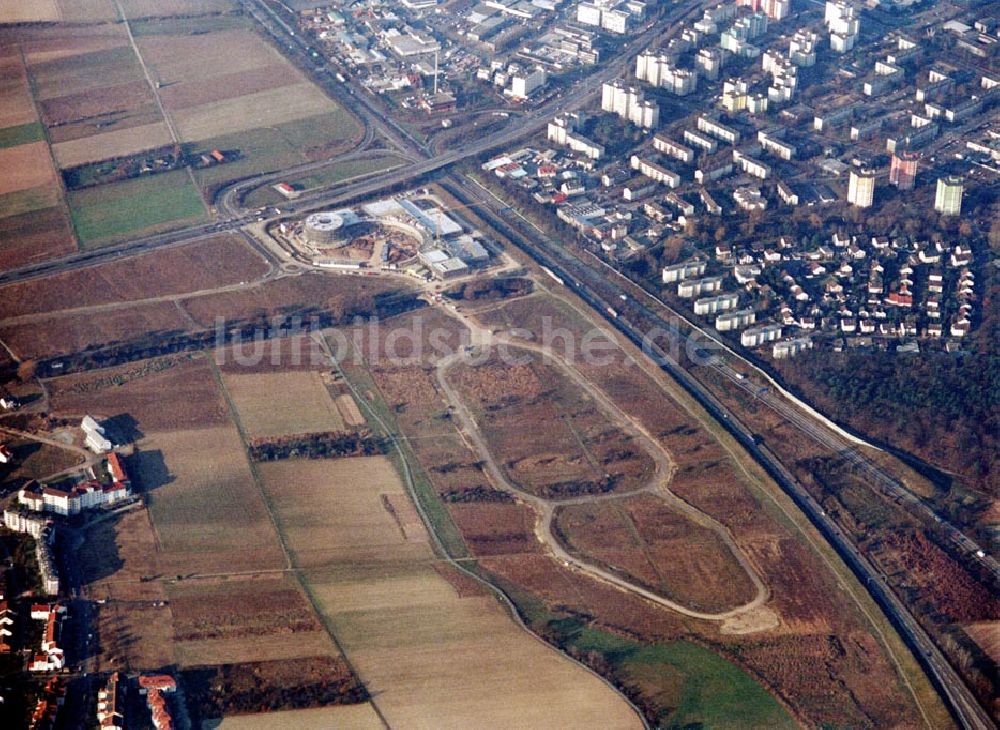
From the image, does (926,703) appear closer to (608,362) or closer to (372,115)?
(608,362)

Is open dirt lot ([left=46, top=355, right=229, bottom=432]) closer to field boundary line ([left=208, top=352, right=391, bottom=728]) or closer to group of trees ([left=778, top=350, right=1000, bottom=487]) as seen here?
field boundary line ([left=208, top=352, right=391, bottom=728])

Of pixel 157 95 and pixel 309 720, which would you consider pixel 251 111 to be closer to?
pixel 157 95

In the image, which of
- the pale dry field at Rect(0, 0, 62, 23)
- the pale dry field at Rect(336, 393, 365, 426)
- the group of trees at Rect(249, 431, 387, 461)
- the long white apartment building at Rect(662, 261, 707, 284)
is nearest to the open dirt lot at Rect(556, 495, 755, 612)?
the group of trees at Rect(249, 431, 387, 461)

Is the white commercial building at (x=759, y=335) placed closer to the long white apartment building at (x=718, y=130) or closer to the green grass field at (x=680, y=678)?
the green grass field at (x=680, y=678)

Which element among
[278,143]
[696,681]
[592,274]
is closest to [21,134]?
[278,143]

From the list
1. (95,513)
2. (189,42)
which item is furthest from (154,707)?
(189,42)
